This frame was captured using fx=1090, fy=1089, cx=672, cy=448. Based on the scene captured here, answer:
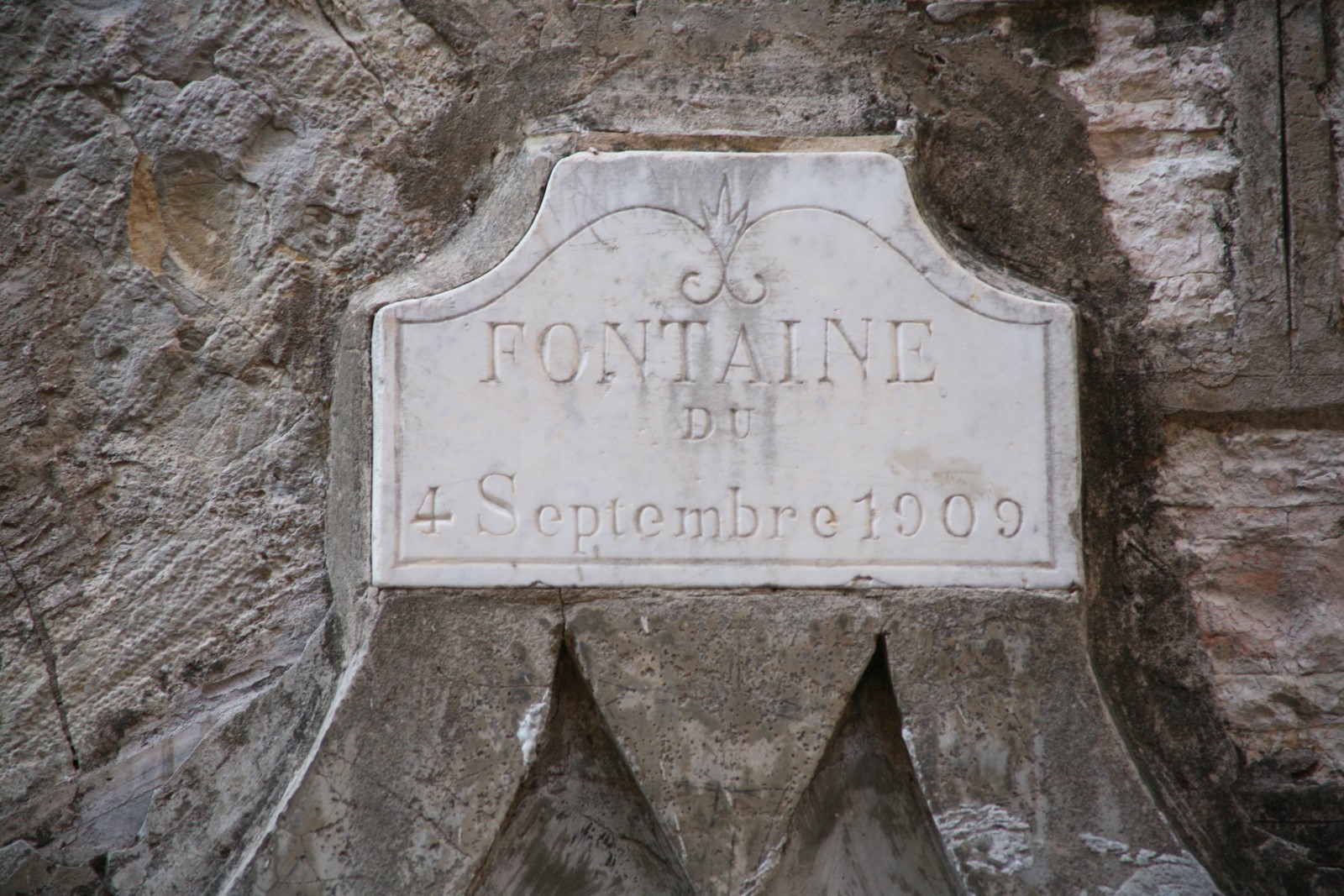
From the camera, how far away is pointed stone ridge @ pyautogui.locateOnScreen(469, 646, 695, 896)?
186 cm

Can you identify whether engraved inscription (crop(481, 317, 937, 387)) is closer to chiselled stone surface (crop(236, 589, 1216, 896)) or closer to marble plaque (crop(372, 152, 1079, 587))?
marble plaque (crop(372, 152, 1079, 587))

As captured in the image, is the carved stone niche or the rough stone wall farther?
the rough stone wall

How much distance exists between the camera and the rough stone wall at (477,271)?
194cm

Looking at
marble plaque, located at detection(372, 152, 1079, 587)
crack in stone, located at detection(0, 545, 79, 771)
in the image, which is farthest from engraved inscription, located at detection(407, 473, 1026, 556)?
crack in stone, located at detection(0, 545, 79, 771)

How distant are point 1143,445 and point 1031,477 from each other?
0.28m

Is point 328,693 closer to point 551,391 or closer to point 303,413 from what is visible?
point 303,413

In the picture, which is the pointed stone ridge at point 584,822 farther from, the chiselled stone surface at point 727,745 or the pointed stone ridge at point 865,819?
the pointed stone ridge at point 865,819

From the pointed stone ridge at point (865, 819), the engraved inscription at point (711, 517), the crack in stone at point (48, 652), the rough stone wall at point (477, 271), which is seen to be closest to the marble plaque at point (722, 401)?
the engraved inscription at point (711, 517)

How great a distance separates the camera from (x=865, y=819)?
187 centimetres

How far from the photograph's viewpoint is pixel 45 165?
199 cm

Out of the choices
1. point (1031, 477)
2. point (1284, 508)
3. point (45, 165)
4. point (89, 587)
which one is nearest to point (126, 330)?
point (45, 165)

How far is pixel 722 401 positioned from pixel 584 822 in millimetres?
760

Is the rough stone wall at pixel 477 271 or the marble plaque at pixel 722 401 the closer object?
the marble plaque at pixel 722 401

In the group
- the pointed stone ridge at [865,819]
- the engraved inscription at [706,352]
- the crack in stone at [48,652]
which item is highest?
the engraved inscription at [706,352]
